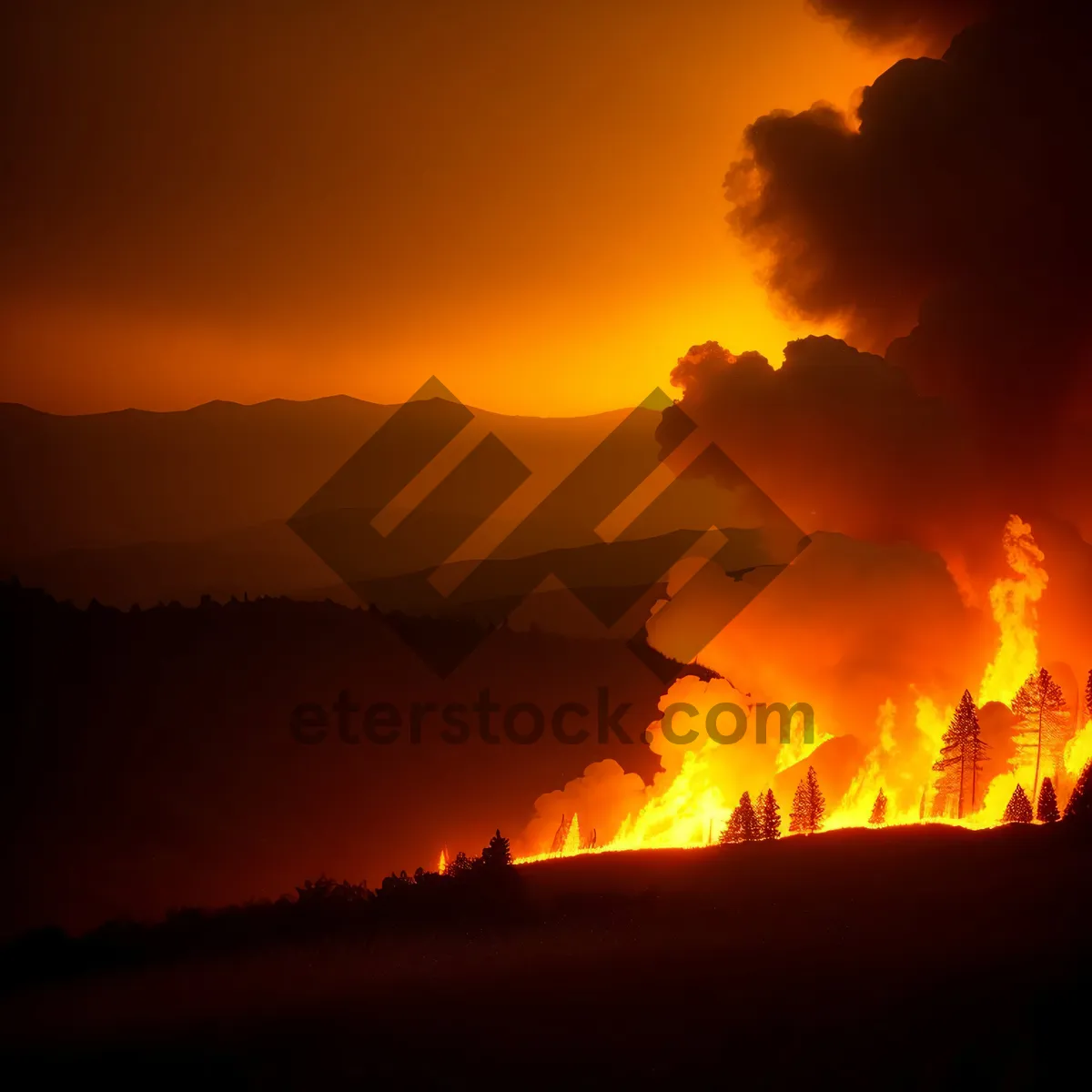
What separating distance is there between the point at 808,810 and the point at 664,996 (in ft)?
63.2

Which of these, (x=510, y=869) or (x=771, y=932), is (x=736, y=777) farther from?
(x=771, y=932)

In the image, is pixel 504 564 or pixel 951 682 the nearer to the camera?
pixel 951 682

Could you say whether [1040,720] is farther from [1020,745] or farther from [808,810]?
[808,810]

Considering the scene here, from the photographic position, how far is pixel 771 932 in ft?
108

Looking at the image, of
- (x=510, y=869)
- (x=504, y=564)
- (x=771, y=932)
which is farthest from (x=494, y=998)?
(x=504, y=564)

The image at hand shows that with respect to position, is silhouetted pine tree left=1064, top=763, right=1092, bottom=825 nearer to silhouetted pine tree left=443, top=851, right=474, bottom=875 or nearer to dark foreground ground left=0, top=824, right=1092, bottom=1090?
dark foreground ground left=0, top=824, right=1092, bottom=1090

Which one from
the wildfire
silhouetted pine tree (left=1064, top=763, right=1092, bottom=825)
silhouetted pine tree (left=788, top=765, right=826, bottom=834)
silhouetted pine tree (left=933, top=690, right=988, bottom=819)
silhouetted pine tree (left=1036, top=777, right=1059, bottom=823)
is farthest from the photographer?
the wildfire

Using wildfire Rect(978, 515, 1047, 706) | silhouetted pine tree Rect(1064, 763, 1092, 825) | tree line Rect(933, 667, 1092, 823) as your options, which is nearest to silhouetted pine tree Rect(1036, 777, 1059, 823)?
silhouetted pine tree Rect(1064, 763, 1092, 825)

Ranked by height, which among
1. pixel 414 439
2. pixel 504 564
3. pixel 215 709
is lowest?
pixel 215 709

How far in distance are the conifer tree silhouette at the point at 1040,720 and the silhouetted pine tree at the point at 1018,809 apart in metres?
3.18

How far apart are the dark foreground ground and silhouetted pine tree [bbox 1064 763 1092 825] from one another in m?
1.78

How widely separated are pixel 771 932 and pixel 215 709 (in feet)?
270

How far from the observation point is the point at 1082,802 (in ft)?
137

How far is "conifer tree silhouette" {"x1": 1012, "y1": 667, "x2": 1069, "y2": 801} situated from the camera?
46.0 metres
